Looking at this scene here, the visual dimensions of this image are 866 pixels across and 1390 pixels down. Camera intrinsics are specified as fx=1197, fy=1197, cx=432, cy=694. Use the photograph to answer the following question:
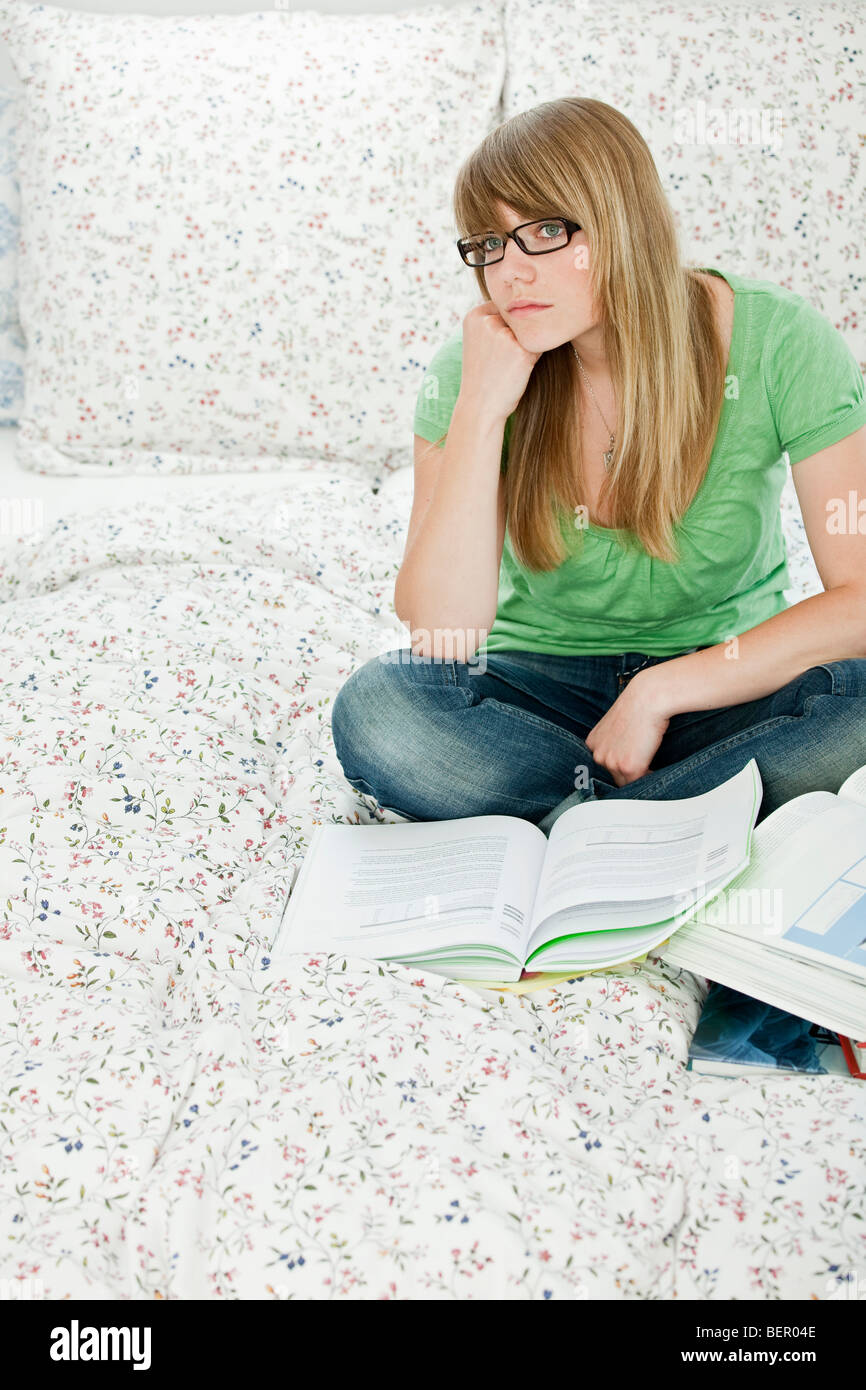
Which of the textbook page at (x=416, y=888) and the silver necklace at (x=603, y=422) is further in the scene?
the silver necklace at (x=603, y=422)

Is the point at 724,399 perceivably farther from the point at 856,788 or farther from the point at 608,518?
the point at 856,788

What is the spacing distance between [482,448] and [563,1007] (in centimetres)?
Result: 53

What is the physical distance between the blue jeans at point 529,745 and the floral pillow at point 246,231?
846mm

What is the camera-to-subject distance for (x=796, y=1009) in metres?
0.75

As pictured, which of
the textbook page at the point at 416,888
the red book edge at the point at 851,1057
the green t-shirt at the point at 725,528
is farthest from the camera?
the green t-shirt at the point at 725,528

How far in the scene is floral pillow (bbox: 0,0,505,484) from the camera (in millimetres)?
1775

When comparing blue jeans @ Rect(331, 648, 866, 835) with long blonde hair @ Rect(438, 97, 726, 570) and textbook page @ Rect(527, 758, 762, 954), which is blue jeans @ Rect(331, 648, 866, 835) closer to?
textbook page @ Rect(527, 758, 762, 954)

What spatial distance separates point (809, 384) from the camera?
3.48ft

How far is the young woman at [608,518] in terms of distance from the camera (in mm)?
1010

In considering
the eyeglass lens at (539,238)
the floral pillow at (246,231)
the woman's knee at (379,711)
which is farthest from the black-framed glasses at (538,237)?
the floral pillow at (246,231)

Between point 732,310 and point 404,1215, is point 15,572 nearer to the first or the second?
point 732,310

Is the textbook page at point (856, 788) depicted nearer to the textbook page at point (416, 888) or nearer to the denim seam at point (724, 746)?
the denim seam at point (724, 746)

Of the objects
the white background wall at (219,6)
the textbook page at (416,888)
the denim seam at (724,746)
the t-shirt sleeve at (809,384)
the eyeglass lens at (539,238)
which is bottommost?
the textbook page at (416,888)

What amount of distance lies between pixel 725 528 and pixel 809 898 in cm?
43
